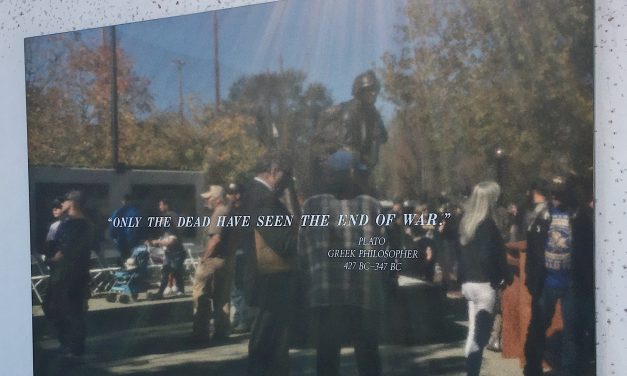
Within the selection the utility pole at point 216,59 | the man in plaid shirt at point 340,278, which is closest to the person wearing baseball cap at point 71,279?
the utility pole at point 216,59

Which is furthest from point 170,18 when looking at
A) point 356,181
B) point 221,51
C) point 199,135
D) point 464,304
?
point 464,304

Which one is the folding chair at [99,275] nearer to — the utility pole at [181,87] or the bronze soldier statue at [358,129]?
the utility pole at [181,87]

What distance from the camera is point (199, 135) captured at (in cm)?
254

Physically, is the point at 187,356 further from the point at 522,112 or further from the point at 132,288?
the point at 522,112

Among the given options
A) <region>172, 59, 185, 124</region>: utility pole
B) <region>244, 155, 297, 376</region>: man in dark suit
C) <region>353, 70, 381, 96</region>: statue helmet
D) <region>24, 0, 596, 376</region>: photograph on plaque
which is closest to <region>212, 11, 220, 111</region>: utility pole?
<region>24, 0, 596, 376</region>: photograph on plaque

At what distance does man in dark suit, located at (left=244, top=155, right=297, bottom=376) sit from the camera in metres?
2.39

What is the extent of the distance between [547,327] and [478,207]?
407 millimetres

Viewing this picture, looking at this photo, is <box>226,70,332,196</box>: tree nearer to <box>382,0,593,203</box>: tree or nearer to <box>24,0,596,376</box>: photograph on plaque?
<box>24,0,596,376</box>: photograph on plaque

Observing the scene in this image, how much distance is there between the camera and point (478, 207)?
6.96ft

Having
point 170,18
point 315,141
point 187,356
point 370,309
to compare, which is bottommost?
point 187,356

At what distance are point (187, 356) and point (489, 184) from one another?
127cm

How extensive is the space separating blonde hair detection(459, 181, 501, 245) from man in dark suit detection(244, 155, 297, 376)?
57 centimetres

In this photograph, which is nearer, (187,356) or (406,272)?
(406,272)

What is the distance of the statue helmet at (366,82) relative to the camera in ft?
7.39
